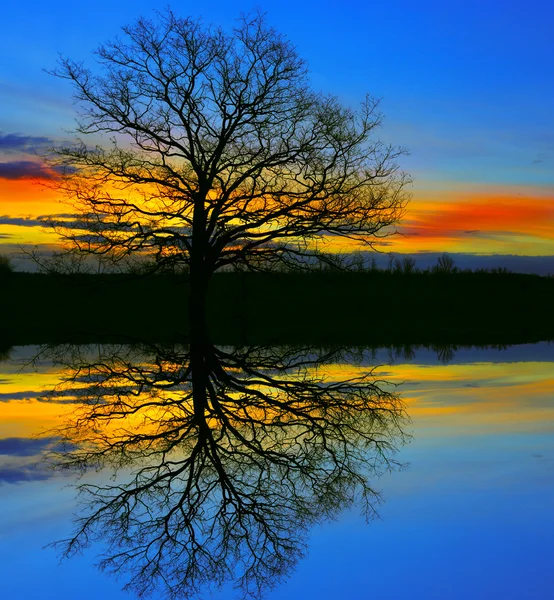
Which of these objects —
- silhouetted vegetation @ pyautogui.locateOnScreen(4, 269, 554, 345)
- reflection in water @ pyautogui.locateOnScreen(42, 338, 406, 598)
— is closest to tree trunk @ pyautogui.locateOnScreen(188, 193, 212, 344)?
silhouetted vegetation @ pyautogui.locateOnScreen(4, 269, 554, 345)

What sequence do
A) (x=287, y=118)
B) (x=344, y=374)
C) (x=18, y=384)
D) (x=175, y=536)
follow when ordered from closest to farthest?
(x=175, y=536), (x=18, y=384), (x=344, y=374), (x=287, y=118)

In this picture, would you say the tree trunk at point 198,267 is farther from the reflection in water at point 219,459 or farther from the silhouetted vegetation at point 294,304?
the reflection in water at point 219,459

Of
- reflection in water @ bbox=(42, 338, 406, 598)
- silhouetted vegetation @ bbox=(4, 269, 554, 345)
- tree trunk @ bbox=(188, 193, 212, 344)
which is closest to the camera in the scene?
reflection in water @ bbox=(42, 338, 406, 598)

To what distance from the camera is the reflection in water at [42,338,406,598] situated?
4969mm

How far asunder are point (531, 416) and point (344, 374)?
4.13m

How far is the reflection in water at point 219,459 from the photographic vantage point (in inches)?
196

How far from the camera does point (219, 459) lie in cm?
668

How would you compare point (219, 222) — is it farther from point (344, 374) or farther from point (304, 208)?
point (344, 374)

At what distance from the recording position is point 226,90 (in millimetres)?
24188

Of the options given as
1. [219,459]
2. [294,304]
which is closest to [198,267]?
[294,304]

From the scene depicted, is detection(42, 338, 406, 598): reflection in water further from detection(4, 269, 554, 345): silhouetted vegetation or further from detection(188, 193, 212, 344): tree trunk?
detection(188, 193, 212, 344): tree trunk

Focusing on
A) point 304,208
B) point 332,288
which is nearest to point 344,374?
point 304,208

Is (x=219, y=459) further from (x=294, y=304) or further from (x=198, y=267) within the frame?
(x=294, y=304)

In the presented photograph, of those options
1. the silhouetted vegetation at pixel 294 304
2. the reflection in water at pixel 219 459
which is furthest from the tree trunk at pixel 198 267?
the reflection in water at pixel 219 459
